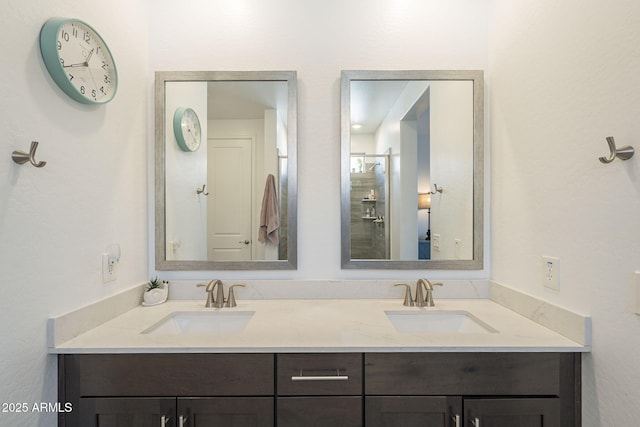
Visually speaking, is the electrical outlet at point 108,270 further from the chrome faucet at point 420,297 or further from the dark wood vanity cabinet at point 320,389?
the chrome faucet at point 420,297

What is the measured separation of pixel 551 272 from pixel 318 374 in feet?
3.04

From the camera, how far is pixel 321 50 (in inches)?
63.0

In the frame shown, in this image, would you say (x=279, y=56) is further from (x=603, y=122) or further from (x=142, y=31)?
(x=603, y=122)

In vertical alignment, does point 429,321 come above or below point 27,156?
below

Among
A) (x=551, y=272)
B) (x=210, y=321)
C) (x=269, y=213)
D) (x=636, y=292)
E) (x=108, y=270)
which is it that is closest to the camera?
(x=636, y=292)

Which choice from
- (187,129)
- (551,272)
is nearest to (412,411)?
(551,272)

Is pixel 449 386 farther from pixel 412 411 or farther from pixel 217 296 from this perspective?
pixel 217 296

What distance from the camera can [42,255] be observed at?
99 centimetres

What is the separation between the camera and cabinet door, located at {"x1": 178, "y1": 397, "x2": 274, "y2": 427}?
1.04 metres

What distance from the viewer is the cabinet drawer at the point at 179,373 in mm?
1043

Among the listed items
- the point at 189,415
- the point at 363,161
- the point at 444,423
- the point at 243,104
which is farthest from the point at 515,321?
the point at 243,104

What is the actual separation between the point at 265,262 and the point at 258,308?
0.77ft

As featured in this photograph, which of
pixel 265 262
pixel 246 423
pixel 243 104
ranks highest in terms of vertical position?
pixel 243 104

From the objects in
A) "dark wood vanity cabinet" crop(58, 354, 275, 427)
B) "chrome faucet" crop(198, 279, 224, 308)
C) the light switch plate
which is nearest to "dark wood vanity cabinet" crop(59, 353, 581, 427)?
"dark wood vanity cabinet" crop(58, 354, 275, 427)
